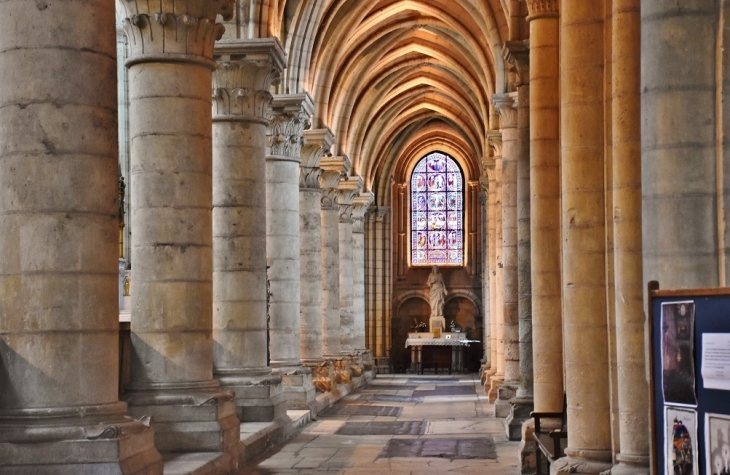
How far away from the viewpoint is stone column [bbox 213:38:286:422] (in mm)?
16281

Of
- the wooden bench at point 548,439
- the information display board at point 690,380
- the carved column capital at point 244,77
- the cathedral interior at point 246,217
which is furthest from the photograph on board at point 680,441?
the carved column capital at point 244,77

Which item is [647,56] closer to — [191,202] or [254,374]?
[191,202]

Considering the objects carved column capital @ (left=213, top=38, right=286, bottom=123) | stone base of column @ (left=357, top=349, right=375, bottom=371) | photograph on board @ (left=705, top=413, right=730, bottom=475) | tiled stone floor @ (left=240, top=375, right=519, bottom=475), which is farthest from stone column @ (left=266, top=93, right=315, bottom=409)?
photograph on board @ (left=705, top=413, right=730, bottom=475)

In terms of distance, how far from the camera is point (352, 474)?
44.6 ft

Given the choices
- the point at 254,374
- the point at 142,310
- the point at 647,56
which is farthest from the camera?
the point at 254,374

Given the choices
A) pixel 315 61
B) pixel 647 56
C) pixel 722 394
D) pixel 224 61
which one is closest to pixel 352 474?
→ pixel 224 61

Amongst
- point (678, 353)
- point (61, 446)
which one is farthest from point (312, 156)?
point (678, 353)

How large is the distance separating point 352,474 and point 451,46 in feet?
73.5

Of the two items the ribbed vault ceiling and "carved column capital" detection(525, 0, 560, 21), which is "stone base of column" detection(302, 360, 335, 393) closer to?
the ribbed vault ceiling

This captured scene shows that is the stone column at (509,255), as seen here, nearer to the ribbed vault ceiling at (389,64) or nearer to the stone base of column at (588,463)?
the ribbed vault ceiling at (389,64)

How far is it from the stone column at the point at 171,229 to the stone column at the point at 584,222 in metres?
3.93

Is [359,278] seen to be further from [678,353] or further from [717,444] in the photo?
[717,444]

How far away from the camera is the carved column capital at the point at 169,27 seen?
12406 millimetres

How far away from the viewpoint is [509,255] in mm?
20359
